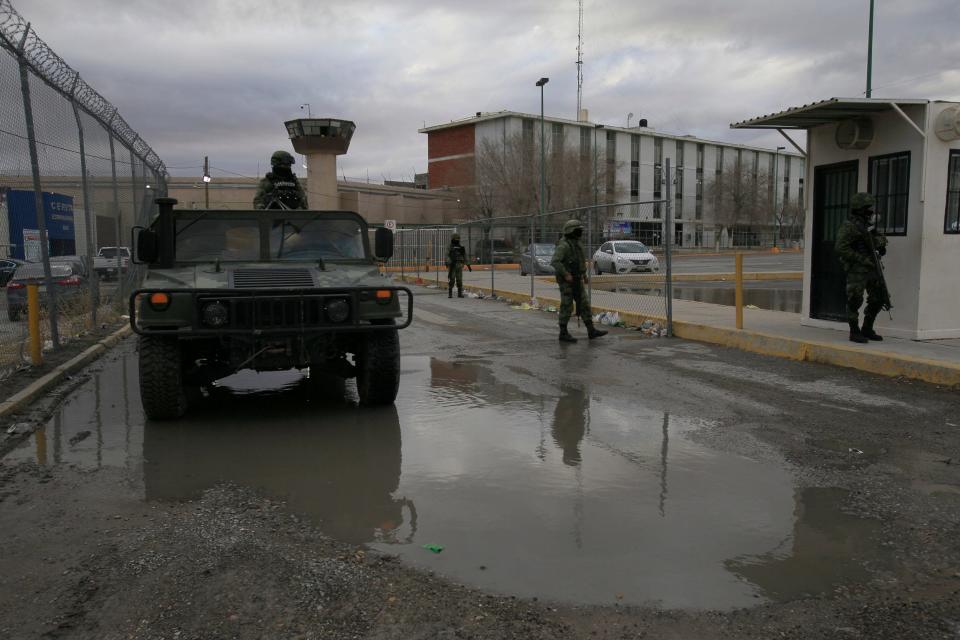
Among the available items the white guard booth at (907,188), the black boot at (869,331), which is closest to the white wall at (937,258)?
the white guard booth at (907,188)

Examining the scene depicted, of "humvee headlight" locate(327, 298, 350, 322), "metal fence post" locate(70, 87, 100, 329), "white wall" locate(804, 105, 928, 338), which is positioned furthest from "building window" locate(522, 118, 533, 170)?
"humvee headlight" locate(327, 298, 350, 322)

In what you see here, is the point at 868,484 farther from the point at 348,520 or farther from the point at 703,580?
the point at 348,520

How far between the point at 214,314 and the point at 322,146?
36517 mm

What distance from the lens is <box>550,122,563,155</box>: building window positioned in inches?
2161

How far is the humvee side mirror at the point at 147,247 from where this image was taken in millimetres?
6497

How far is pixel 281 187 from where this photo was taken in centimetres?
868

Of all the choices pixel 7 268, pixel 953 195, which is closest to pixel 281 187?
pixel 7 268

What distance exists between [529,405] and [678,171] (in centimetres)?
7260

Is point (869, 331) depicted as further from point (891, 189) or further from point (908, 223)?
point (891, 189)

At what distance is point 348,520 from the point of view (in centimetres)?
393

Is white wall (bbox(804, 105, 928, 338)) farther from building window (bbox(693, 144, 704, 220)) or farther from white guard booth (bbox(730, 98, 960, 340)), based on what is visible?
building window (bbox(693, 144, 704, 220))

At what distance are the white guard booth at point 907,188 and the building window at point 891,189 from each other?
0.04 feet

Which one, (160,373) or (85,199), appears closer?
(160,373)

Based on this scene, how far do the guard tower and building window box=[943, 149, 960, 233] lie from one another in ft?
113
